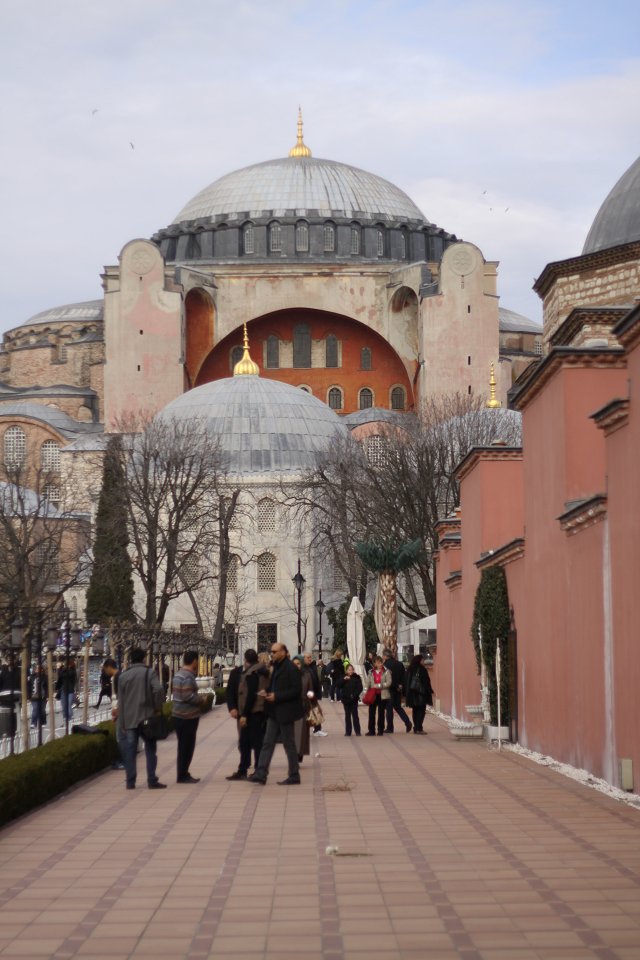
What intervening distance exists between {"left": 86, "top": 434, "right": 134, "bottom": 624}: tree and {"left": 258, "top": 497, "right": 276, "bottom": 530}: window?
10.1 meters

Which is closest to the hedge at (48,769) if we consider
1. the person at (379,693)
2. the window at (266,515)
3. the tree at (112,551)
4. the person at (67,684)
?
the person at (67,684)

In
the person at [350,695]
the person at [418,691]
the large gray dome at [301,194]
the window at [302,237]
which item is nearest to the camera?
the person at [350,695]

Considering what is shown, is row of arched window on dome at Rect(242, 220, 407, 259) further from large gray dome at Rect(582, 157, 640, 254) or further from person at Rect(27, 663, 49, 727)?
large gray dome at Rect(582, 157, 640, 254)

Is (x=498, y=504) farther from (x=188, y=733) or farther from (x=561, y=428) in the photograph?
(x=188, y=733)

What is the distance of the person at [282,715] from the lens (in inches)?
513

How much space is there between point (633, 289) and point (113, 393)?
1736 inches

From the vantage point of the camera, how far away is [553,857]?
830 cm

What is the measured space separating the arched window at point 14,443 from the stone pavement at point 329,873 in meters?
59.1

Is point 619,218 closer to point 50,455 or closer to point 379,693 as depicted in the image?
point 379,693

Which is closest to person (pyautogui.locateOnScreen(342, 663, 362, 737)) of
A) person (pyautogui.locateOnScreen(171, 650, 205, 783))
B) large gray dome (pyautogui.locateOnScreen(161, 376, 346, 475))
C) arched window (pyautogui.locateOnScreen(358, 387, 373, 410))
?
person (pyautogui.locateOnScreen(171, 650, 205, 783))

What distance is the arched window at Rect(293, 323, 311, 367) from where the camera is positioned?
71.9m

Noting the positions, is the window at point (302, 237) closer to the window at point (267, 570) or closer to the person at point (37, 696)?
the window at point (267, 570)

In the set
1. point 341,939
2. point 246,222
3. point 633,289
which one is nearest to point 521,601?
point 633,289

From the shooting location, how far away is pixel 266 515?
195 feet
